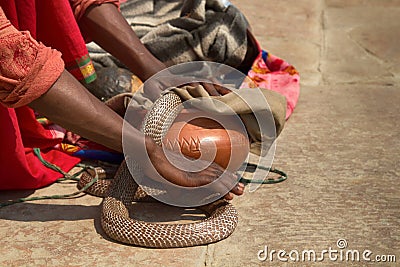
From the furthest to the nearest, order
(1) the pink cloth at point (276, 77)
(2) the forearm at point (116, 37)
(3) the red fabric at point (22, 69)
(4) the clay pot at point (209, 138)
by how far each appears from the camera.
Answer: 1. (1) the pink cloth at point (276, 77)
2. (2) the forearm at point (116, 37)
3. (4) the clay pot at point (209, 138)
4. (3) the red fabric at point (22, 69)

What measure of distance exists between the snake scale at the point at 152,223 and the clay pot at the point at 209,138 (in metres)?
0.06

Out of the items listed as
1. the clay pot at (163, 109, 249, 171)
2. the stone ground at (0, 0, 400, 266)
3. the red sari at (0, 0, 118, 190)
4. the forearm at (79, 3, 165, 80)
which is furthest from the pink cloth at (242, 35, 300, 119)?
the red sari at (0, 0, 118, 190)

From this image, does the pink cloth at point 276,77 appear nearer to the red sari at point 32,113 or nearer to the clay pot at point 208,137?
the clay pot at point 208,137

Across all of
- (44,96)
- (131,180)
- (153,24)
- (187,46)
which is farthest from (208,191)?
(153,24)

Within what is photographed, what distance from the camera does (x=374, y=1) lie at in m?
7.30

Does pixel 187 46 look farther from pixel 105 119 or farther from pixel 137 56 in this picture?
pixel 105 119

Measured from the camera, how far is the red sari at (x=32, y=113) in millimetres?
3410

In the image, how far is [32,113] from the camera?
145 inches

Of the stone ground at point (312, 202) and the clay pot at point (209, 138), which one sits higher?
the clay pot at point (209, 138)

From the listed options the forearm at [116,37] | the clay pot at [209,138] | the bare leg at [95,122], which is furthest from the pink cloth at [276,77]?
the bare leg at [95,122]

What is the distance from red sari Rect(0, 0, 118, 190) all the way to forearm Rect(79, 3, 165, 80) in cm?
7

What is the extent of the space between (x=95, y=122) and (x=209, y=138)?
646 mm

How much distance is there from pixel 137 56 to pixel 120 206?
0.99 metres

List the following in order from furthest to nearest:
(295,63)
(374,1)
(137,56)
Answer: (374,1)
(295,63)
(137,56)
